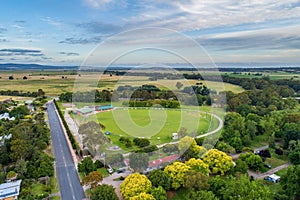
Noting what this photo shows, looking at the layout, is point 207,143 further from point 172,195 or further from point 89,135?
point 89,135

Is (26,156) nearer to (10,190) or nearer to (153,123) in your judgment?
(10,190)

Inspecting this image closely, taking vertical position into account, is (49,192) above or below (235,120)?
below

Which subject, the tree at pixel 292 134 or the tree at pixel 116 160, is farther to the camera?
the tree at pixel 292 134

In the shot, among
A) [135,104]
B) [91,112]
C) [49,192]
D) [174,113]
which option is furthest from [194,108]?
[49,192]

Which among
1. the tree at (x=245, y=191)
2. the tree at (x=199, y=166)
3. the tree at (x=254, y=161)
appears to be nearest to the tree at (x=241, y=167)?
the tree at (x=254, y=161)

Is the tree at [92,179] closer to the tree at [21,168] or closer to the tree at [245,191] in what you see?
the tree at [21,168]

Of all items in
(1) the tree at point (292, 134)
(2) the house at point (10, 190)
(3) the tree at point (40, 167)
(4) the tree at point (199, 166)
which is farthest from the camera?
(1) the tree at point (292, 134)
